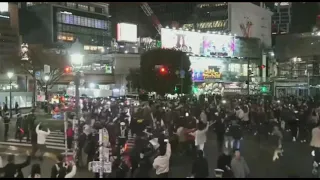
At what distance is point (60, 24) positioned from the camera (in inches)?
3179

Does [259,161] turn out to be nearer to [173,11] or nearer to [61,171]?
[61,171]

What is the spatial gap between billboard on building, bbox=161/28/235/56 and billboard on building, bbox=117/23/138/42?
1056 centimetres

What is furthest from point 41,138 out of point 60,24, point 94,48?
point 94,48

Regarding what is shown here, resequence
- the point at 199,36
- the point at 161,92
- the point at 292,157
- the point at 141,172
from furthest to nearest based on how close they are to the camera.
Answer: the point at 199,36 < the point at 161,92 < the point at 292,157 < the point at 141,172

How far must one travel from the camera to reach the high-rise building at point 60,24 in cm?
7950

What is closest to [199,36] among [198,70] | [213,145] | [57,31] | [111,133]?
[198,70]

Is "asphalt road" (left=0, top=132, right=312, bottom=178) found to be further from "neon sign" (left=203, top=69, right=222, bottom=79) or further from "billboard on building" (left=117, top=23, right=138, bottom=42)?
"billboard on building" (left=117, top=23, right=138, bottom=42)

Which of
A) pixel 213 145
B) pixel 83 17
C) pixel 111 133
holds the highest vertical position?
pixel 83 17

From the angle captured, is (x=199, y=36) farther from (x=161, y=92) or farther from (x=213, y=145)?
(x=213, y=145)

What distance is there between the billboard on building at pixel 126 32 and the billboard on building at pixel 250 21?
2066 centimetres

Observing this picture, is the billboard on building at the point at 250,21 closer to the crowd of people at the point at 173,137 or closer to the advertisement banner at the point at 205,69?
the advertisement banner at the point at 205,69

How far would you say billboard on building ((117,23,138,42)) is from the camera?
62.7 m

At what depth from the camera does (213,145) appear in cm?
1706

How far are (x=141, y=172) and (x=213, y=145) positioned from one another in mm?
8884
